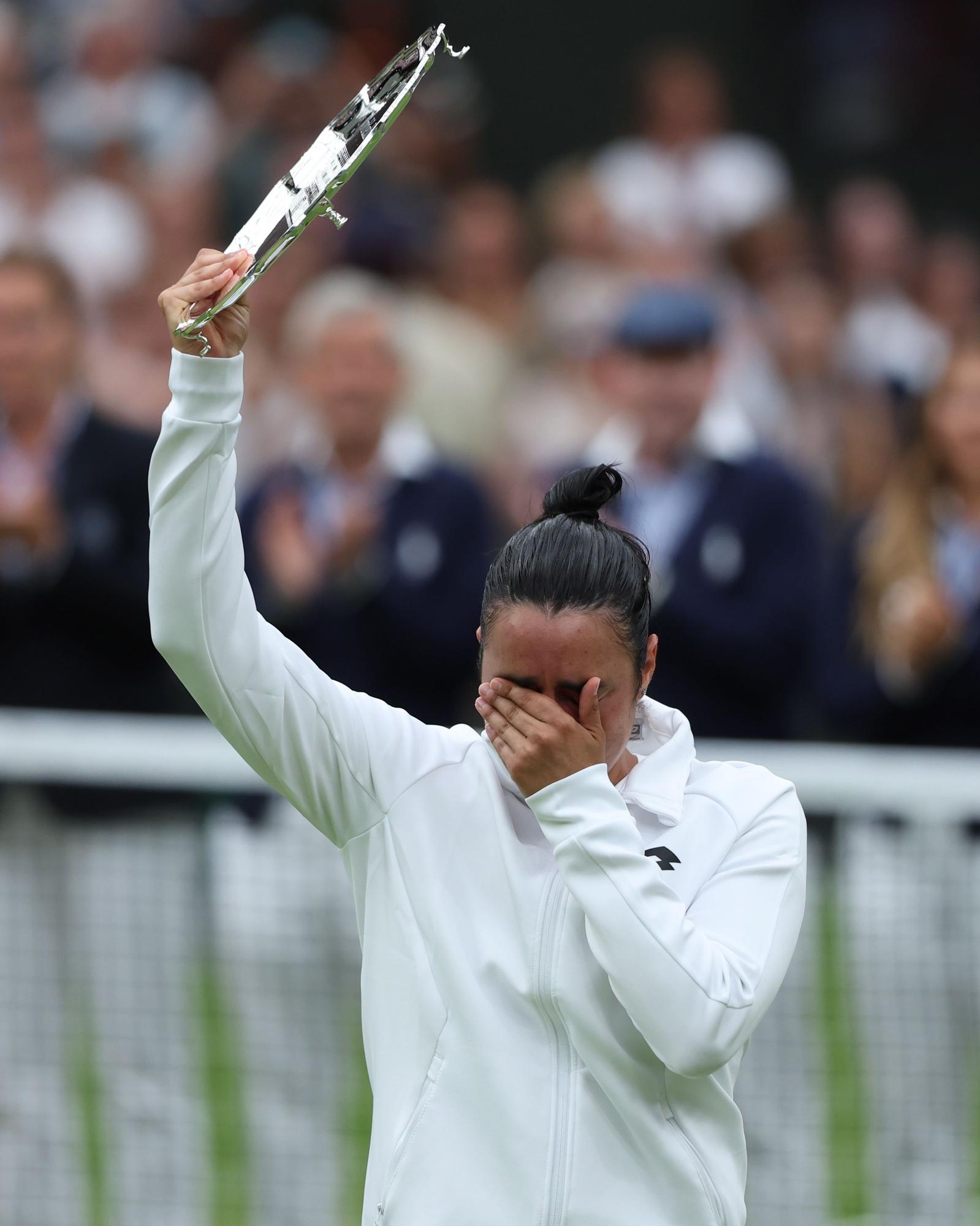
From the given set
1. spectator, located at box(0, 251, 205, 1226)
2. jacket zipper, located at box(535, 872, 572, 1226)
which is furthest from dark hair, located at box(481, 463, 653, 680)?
spectator, located at box(0, 251, 205, 1226)

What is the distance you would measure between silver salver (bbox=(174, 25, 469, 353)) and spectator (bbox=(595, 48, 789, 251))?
5.94 metres

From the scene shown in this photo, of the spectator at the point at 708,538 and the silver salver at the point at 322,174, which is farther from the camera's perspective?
the spectator at the point at 708,538

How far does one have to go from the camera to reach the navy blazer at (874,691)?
4.79 m

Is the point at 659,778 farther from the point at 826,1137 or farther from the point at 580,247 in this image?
the point at 580,247

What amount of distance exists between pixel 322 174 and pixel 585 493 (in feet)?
1.77

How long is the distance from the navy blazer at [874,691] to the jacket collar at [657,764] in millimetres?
2248

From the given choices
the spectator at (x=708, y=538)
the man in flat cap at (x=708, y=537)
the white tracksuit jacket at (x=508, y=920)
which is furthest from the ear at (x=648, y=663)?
the spectator at (x=708, y=538)

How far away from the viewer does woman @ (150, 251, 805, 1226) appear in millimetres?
2340

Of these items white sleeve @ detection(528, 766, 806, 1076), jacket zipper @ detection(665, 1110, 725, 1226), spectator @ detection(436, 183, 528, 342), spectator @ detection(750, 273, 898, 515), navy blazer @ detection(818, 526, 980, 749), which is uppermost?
spectator @ detection(436, 183, 528, 342)

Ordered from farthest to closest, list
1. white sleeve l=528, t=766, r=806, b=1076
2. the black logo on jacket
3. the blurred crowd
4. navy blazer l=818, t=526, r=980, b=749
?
the blurred crowd
navy blazer l=818, t=526, r=980, b=749
the black logo on jacket
white sleeve l=528, t=766, r=806, b=1076

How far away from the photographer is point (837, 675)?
5.12m

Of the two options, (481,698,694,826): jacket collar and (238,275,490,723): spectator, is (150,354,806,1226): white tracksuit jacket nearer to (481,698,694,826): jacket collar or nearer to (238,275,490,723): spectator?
(481,698,694,826): jacket collar

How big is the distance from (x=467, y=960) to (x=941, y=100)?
921 cm

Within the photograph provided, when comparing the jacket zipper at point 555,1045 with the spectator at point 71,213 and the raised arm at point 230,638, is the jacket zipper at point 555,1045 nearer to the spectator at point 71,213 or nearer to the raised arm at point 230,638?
the raised arm at point 230,638
